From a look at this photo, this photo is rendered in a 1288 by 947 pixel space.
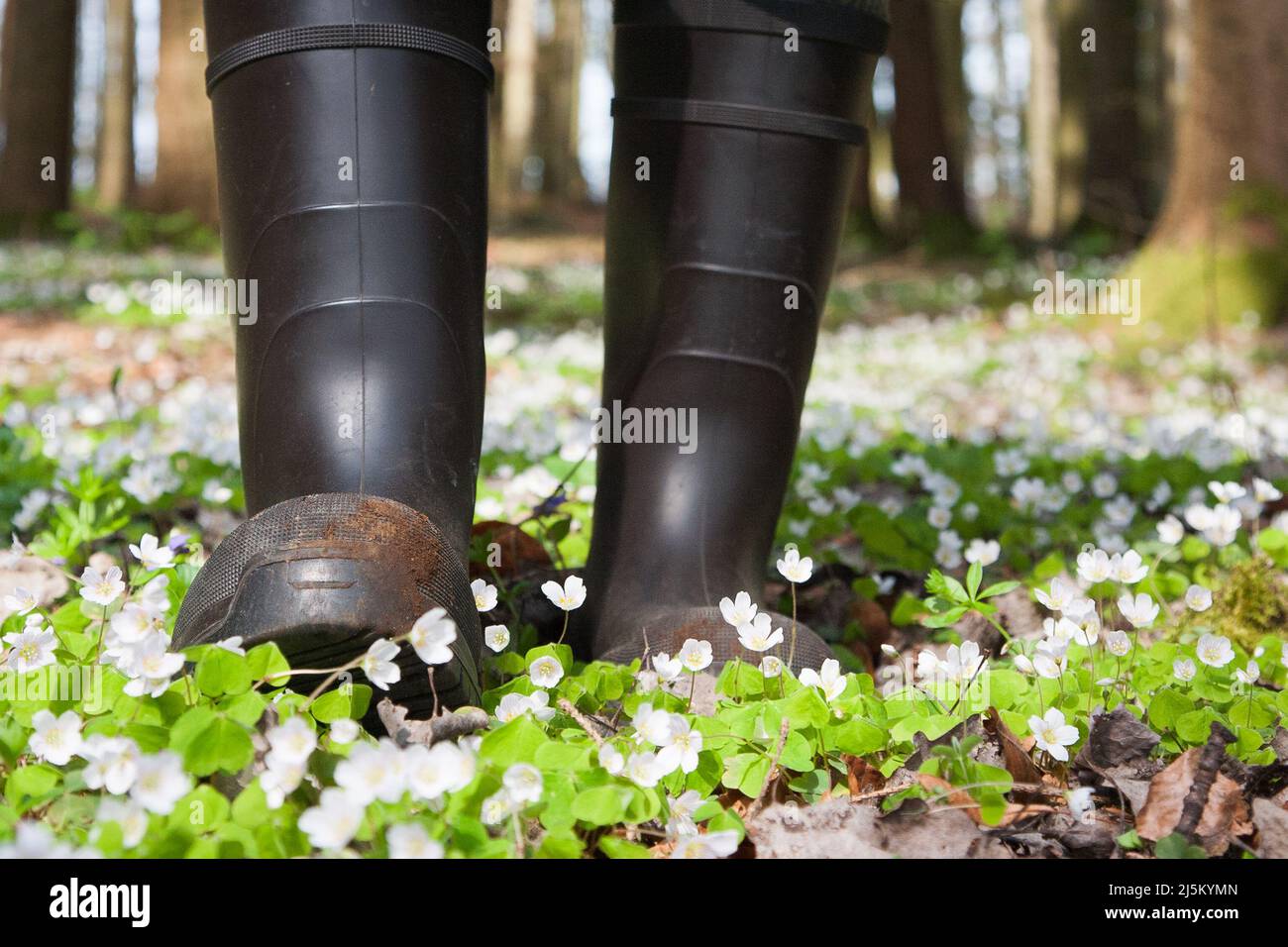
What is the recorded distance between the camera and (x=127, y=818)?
957 millimetres

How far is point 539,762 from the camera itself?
1.15 meters

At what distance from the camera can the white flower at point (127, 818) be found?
0.95 m

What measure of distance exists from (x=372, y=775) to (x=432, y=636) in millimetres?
190

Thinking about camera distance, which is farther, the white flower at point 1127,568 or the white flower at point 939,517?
the white flower at point 939,517

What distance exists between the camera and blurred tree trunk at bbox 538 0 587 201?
21406 millimetres

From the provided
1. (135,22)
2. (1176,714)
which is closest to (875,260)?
(1176,714)

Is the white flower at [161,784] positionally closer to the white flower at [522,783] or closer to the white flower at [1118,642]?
the white flower at [522,783]

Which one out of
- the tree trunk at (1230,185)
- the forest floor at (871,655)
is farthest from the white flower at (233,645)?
the tree trunk at (1230,185)

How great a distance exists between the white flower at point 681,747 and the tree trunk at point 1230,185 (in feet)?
19.3

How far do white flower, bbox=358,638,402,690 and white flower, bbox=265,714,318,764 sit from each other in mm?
117

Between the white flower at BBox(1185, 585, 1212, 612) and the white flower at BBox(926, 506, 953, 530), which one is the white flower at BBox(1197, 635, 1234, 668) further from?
the white flower at BBox(926, 506, 953, 530)

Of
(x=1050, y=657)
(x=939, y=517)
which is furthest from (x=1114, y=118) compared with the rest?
(x=1050, y=657)

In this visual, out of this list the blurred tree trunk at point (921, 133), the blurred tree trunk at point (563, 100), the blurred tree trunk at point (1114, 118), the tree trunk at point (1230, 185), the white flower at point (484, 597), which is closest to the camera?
the white flower at point (484, 597)
